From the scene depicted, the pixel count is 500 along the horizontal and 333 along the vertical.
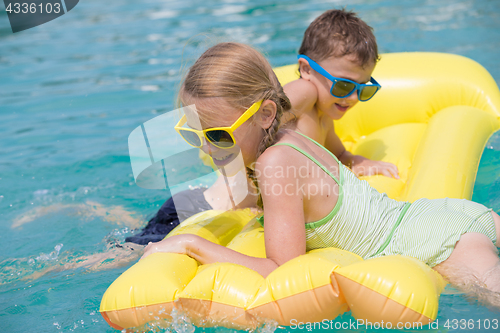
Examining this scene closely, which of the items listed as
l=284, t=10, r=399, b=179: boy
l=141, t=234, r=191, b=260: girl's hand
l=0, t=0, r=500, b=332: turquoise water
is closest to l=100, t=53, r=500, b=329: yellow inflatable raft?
l=141, t=234, r=191, b=260: girl's hand

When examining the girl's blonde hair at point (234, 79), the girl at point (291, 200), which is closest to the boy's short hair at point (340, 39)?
the girl at point (291, 200)

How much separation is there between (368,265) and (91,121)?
392 centimetres

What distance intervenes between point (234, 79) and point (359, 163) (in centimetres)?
157

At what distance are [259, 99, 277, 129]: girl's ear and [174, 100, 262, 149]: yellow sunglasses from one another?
0.13 ft

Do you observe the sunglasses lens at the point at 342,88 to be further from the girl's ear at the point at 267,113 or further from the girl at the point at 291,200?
the girl's ear at the point at 267,113

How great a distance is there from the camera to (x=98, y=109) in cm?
511

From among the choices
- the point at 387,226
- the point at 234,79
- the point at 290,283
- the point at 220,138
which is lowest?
the point at 387,226

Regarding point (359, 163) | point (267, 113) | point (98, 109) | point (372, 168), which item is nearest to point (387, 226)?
point (267, 113)

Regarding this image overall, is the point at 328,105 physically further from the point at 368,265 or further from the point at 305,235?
the point at 368,265

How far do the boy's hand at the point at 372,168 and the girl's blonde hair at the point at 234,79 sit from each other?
4.09 feet

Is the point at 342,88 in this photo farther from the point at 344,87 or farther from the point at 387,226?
the point at 387,226

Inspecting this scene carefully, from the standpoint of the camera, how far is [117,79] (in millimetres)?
6000

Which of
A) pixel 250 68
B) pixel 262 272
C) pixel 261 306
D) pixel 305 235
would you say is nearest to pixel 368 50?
pixel 250 68

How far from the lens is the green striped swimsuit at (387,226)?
6.22 ft
